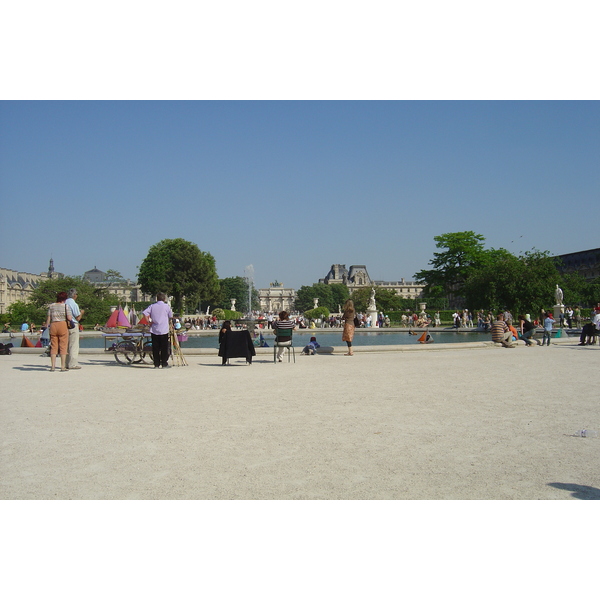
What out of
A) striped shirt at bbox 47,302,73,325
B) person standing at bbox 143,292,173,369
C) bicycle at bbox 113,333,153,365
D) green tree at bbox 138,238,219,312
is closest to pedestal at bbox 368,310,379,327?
green tree at bbox 138,238,219,312

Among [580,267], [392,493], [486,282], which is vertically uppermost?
[580,267]

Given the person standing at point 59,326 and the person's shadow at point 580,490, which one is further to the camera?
the person standing at point 59,326

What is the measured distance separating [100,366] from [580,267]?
11428 centimetres

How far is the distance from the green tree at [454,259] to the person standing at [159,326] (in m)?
55.5

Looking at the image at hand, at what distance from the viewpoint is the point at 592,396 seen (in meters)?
9.15

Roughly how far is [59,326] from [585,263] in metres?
116

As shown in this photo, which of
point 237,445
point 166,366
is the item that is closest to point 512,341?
point 166,366

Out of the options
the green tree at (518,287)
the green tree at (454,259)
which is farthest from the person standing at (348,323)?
the green tree at (454,259)

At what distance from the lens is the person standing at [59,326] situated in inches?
523

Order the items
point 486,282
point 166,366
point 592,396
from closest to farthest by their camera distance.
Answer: point 592,396 < point 166,366 < point 486,282

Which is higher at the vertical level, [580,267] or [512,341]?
[580,267]

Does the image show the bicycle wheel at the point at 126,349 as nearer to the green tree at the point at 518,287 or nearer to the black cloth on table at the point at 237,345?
the black cloth on table at the point at 237,345

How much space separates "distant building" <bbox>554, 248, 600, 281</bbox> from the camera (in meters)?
110

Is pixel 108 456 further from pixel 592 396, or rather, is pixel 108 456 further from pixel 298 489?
pixel 592 396
